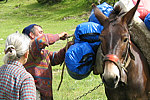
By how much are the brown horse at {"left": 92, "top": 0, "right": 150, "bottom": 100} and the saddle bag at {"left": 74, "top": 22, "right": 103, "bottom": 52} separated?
0.26m

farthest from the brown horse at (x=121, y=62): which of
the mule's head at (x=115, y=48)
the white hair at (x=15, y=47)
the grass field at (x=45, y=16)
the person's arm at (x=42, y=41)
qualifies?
the grass field at (x=45, y=16)

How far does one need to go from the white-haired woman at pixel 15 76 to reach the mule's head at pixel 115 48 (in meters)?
0.91

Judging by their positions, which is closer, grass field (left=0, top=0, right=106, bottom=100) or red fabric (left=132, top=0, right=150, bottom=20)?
red fabric (left=132, top=0, right=150, bottom=20)

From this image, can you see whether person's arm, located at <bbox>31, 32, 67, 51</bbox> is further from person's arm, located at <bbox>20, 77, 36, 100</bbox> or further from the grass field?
the grass field

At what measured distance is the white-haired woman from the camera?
249 centimetres

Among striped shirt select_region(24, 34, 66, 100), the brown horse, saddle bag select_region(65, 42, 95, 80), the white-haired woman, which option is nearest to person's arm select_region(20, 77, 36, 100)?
the white-haired woman

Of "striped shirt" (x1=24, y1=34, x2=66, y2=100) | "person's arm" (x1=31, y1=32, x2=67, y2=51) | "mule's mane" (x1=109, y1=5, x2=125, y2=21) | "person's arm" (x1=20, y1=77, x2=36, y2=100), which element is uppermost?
"mule's mane" (x1=109, y1=5, x2=125, y2=21)

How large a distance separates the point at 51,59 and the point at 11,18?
24.5 m

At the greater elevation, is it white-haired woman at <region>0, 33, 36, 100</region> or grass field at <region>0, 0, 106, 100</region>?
white-haired woman at <region>0, 33, 36, 100</region>

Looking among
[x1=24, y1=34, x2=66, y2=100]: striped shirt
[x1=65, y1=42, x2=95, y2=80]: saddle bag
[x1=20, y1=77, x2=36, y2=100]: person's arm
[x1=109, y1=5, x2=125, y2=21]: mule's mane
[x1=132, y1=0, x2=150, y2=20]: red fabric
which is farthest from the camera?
[x1=132, y1=0, x2=150, y2=20]: red fabric

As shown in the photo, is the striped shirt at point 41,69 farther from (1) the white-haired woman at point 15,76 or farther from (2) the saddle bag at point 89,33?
(1) the white-haired woman at point 15,76

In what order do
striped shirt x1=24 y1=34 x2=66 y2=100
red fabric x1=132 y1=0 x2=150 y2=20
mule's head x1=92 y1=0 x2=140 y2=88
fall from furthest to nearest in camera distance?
1. red fabric x1=132 y1=0 x2=150 y2=20
2. striped shirt x1=24 y1=34 x2=66 y2=100
3. mule's head x1=92 y1=0 x2=140 y2=88

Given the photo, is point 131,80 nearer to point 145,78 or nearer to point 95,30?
point 145,78

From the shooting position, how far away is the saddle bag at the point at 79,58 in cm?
340
